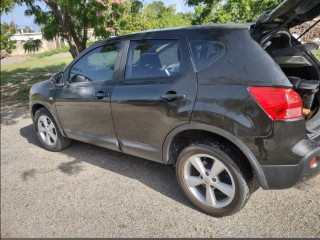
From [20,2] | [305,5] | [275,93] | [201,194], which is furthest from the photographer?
[20,2]

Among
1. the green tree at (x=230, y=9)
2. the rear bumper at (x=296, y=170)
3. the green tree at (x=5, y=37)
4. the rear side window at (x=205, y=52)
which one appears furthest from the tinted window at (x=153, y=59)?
the green tree at (x=5, y=37)

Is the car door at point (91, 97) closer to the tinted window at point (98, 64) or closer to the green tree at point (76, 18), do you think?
the tinted window at point (98, 64)

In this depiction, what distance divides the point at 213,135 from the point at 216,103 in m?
0.33

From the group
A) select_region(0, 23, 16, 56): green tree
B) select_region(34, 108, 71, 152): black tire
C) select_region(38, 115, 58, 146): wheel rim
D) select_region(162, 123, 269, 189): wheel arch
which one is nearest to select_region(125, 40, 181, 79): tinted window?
select_region(162, 123, 269, 189): wheel arch

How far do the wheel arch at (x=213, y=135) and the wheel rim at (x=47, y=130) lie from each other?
227 centimetres

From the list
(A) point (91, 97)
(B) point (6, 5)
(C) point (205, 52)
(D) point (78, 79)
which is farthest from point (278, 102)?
(B) point (6, 5)

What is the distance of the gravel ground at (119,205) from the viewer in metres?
2.79

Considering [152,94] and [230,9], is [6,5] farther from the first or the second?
[230,9]

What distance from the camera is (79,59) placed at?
4.07m

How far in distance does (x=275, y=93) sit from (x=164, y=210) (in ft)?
5.07

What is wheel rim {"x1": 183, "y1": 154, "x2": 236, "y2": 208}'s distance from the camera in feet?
9.05

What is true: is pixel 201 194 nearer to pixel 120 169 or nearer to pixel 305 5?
pixel 120 169

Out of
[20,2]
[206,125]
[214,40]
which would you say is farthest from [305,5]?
[20,2]

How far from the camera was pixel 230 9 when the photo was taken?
9.05 metres
